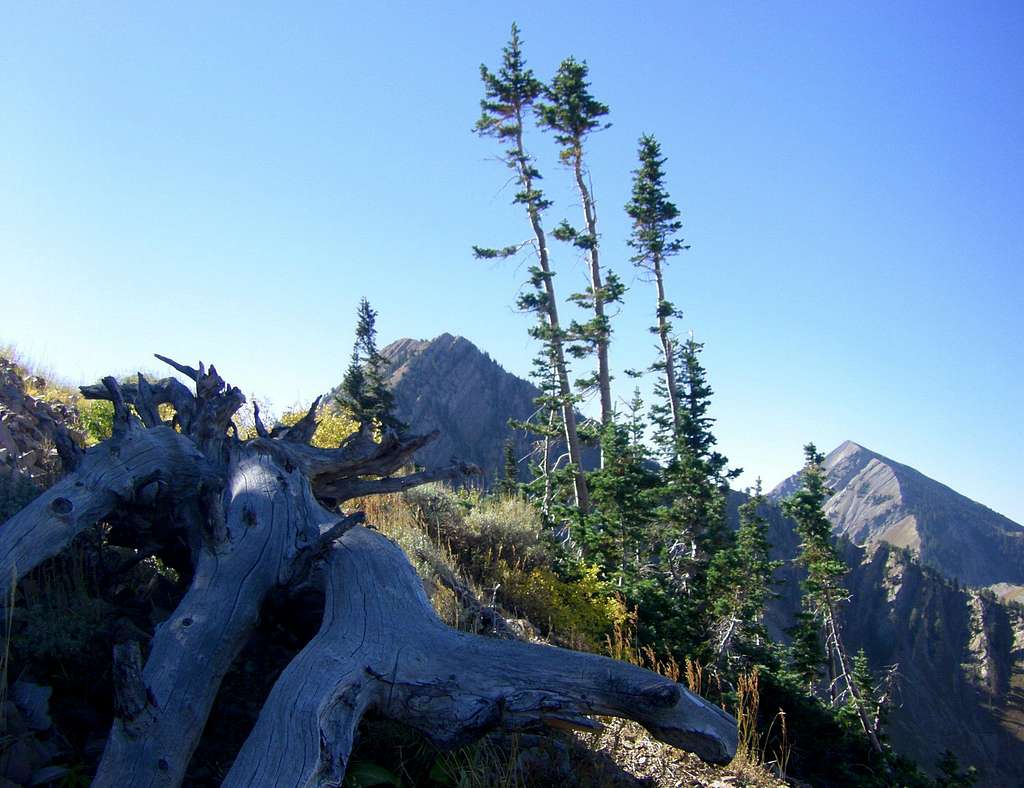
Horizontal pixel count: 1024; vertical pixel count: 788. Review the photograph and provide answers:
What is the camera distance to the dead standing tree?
2.52 metres

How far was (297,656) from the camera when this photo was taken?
2.78 m

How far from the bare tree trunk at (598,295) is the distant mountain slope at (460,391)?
8905cm

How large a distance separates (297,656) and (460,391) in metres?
126

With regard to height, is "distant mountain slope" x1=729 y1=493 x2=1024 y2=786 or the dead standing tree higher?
the dead standing tree

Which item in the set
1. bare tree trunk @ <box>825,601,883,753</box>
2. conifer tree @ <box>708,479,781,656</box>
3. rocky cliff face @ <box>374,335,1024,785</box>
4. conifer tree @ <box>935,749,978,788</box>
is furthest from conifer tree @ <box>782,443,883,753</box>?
rocky cliff face @ <box>374,335,1024,785</box>

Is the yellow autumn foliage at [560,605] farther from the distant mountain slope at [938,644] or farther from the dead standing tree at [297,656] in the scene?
the distant mountain slope at [938,644]

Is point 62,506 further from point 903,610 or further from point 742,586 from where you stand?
point 903,610

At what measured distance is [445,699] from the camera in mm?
2768

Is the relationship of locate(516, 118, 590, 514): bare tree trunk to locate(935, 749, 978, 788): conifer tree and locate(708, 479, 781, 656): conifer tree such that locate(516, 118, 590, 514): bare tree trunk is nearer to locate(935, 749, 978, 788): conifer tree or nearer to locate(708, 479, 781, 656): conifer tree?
locate(708, 479, 781, 656): conifer tree

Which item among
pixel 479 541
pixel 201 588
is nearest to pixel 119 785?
pixel 201 588

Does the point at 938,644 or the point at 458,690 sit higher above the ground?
the point at 458,690

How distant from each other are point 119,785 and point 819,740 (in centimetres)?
882

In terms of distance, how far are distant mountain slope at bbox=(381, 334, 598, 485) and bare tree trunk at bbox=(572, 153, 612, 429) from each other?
8905 cm

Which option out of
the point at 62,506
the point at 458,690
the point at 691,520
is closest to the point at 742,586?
the point at 691,520
